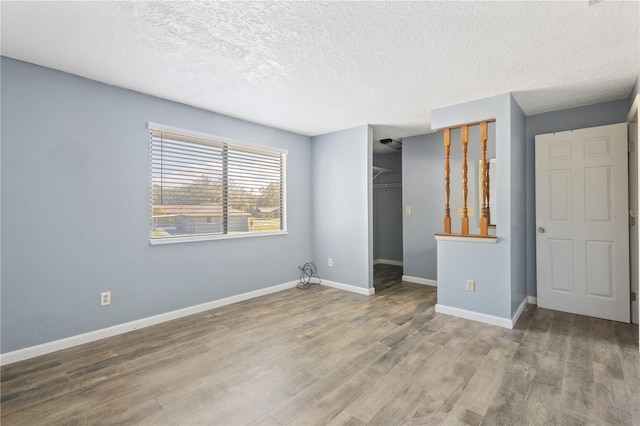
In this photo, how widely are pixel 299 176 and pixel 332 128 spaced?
91cm

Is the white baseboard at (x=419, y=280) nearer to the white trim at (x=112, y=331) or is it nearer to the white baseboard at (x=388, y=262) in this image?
the white baseboard at (x=388, y=262)

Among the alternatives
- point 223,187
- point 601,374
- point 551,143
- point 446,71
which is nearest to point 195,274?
point 223,187

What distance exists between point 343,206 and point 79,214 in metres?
3.16

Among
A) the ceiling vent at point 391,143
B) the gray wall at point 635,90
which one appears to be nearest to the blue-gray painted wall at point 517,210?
the gray wall at point 635,90

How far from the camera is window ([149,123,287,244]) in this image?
10.7 ft

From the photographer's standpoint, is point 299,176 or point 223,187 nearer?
point 223,187

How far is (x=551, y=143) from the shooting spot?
356cm

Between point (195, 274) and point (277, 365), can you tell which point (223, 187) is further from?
point (277, 365)

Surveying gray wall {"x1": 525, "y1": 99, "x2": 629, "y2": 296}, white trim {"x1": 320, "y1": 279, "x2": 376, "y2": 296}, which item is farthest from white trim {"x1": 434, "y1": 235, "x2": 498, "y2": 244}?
white trim {"x1": 320, "y1": 279, "x2": 376, "y2": 296}

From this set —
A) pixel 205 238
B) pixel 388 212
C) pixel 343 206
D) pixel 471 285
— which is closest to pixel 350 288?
pixel 343 206

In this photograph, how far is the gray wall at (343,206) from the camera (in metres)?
4.32

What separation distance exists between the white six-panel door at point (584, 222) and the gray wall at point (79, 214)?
411 centimetres

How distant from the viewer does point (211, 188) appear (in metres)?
3.69

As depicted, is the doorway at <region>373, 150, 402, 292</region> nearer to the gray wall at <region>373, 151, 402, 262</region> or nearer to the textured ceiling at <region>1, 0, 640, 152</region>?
the gray wall at <region>373, 151, 402, 262</region>
